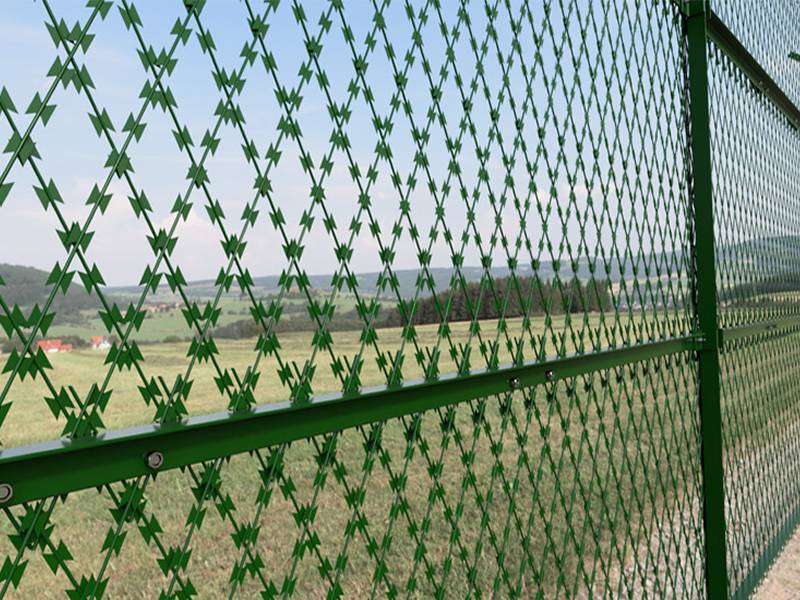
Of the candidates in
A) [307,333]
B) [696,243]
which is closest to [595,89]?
[696,243]

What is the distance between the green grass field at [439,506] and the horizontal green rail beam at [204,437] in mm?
74

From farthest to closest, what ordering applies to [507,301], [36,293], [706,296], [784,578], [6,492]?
1. [784,578]
2. [706,296]
3. [507,301]
4. [36,293]
5. [6,492]

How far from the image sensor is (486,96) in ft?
8.07

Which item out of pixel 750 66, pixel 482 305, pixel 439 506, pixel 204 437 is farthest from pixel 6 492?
pixel 439 506

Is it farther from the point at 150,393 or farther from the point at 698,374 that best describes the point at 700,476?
the point at 150,393

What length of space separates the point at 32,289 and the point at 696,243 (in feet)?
11.5

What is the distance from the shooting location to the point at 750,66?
532 cm

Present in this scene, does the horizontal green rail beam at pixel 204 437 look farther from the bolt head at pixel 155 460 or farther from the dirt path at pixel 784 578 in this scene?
the dirt path at pixel 784 578

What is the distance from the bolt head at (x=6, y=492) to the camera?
46.9 inches

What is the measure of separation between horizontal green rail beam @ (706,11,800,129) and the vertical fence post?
0.29m

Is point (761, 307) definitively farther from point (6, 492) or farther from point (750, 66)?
point (6, 492)

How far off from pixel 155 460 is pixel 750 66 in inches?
207

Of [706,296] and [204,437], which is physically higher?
[706,296]

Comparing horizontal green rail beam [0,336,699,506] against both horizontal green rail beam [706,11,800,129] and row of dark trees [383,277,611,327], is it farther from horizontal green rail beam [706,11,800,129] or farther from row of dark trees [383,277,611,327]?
horizontal green rail beam [706,11,800,129]
